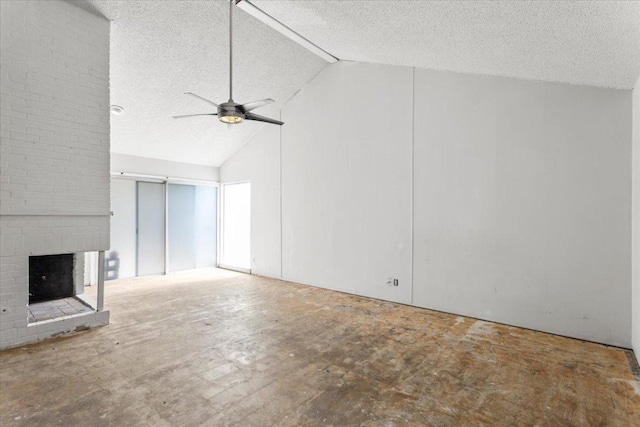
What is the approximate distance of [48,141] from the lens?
12.3 feet

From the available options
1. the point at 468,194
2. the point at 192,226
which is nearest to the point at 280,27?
the point at 468,194

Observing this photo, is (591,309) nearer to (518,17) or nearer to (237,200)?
(518,17)

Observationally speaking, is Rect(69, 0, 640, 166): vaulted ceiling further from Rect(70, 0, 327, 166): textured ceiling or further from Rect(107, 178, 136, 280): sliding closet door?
Rect(107, 178, 136, 280): sliding closet door

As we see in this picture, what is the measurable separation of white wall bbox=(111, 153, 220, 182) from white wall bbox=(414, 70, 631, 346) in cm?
542

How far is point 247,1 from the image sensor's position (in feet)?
12.9

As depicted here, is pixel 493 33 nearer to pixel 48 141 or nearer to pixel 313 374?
pixel 313 374

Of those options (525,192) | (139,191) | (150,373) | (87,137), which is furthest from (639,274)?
(139,191)

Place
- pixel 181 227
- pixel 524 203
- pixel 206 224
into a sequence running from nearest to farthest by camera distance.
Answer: pixel 524 203 < pixel 181 227 < pixel 206 224

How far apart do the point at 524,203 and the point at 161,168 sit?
A: 7027 millimetres

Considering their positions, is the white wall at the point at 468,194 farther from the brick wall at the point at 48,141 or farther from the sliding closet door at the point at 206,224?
the brick wall at the point at 48,141

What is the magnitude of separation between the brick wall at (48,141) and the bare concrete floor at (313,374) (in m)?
1.03

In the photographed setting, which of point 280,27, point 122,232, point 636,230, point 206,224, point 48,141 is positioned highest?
point 280,27

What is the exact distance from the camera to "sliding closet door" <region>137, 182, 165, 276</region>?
7070 mm

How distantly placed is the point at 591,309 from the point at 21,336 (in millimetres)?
6409
